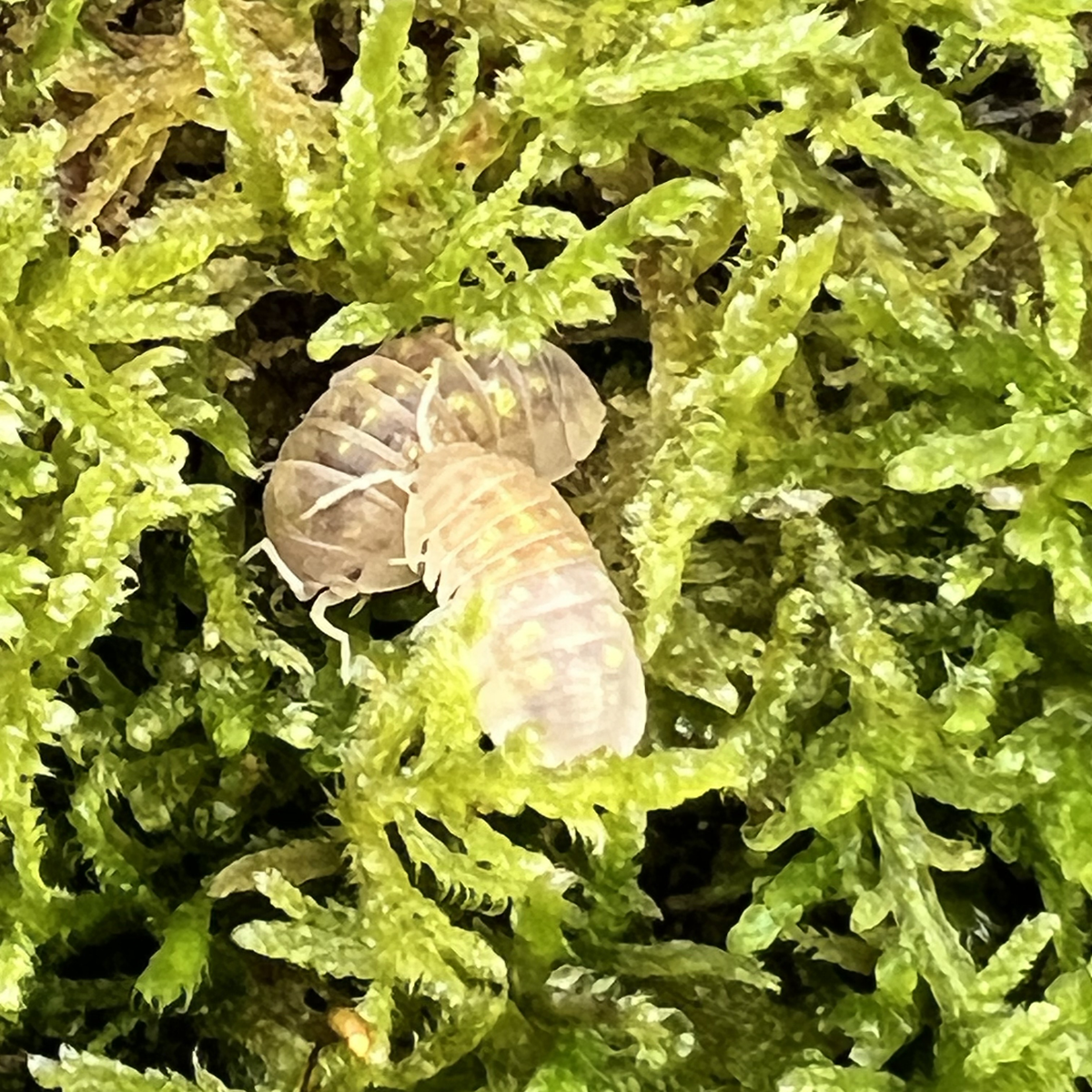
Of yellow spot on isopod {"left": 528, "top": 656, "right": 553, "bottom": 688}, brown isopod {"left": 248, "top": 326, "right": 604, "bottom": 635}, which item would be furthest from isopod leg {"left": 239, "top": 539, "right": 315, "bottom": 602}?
yellow spot on isopod {"left": 528, "top": 656, "right": 553, "bottom": 688}

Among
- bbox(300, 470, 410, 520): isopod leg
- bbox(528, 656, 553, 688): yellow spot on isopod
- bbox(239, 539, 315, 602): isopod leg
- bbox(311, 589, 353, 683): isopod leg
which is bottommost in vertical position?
bbox(311, 589, 353, 683): isopod leg

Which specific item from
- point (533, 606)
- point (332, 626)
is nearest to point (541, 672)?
point (533, 606)

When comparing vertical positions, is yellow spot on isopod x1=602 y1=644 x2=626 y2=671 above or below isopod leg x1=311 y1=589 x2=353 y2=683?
above

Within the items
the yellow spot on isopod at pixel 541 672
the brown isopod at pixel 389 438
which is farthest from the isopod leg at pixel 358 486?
the yellow spot on isopod at pixel 541 672

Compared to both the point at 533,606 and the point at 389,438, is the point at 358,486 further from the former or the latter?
the point at 533,606

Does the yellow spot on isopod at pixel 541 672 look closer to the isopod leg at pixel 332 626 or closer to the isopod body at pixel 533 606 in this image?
the isopod body at pixel 533 606

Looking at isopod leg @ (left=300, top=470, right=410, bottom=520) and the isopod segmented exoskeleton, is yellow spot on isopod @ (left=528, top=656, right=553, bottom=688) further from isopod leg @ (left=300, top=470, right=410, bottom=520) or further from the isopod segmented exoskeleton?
isopod leg @ (left=300, top=470, right=410, bottom=520)

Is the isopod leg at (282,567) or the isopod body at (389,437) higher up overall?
the isopod body at (389,437)
